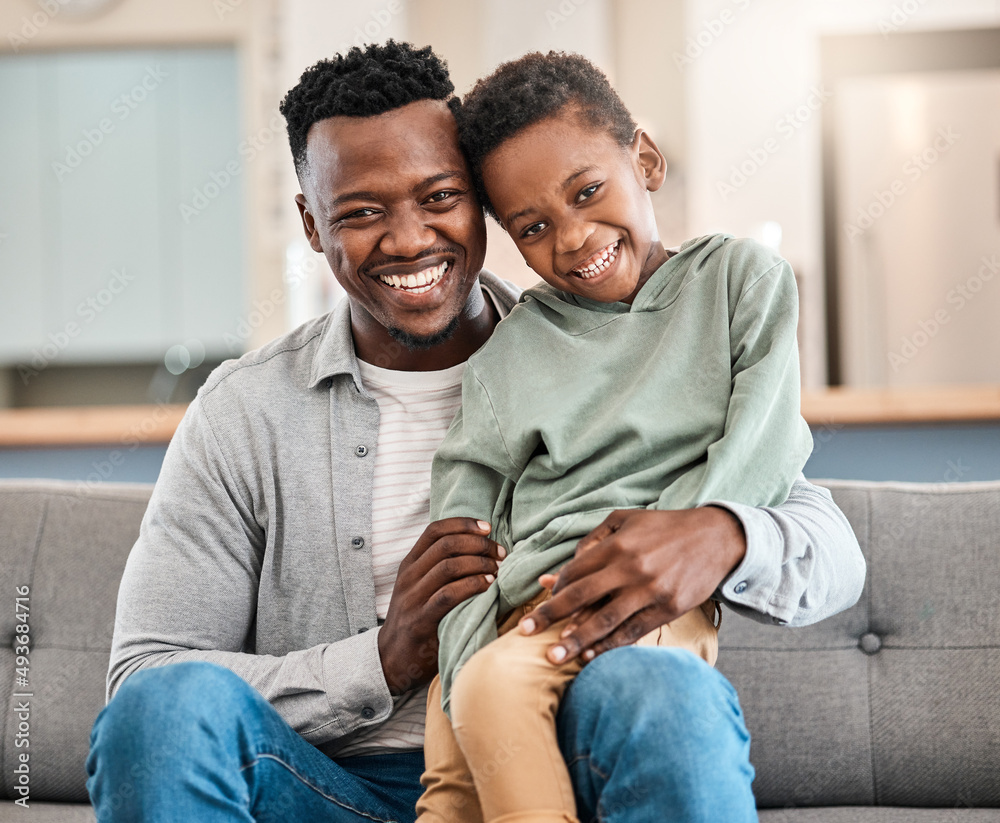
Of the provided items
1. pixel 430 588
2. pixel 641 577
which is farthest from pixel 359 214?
pixel 641 577

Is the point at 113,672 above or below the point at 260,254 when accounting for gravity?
below

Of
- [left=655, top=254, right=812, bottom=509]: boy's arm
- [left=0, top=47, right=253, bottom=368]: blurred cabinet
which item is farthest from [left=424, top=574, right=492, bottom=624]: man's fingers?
[left=0, top=47, right=253, bottom=368]: blurred cabinet

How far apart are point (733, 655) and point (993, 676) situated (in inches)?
14.4

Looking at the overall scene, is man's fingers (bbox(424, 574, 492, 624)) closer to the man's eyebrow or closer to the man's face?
the man's face

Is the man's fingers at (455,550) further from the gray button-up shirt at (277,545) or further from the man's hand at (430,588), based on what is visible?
the gray button-up shirt at (277,545)

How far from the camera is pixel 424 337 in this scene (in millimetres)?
1285

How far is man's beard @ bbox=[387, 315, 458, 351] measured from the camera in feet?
4.23

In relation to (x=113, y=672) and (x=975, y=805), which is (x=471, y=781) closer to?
(x=113, y=672)

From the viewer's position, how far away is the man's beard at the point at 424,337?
1.29 m

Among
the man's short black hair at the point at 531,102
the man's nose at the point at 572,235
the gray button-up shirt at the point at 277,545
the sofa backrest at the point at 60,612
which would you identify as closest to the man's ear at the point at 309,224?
the gray button-up shirt at the point at 277,545

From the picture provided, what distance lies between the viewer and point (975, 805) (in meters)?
1.43

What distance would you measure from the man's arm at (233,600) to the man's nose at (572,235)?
1.14ft

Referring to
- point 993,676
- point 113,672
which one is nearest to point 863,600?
point 993,676

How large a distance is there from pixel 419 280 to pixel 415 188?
0.11 m
